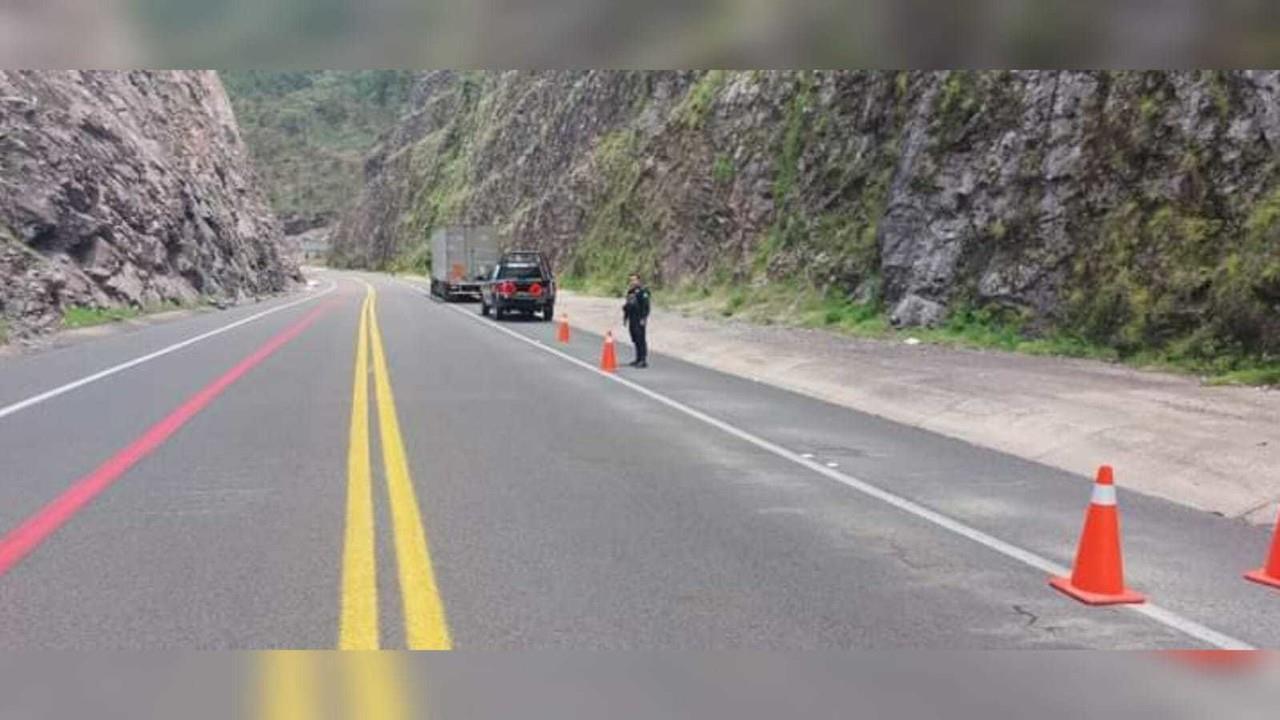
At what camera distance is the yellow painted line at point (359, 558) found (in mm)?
5395

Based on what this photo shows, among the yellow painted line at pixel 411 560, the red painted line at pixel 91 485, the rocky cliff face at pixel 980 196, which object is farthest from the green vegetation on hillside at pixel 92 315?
the yellow painted line at pixel 411 560

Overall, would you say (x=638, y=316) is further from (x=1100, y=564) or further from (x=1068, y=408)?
(x=1100, y=564)

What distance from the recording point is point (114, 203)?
39.3 metres

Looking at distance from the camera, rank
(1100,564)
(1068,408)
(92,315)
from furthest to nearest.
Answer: (92,315), (1068,408), (1100,564)

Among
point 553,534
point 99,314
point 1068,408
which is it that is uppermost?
point 1068,408

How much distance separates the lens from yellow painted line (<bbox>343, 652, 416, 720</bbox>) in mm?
4461

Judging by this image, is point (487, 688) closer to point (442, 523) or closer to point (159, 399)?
point (442, 523)

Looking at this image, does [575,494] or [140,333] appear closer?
[575,494]

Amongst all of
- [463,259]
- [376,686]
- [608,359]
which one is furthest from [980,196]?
[463,259]

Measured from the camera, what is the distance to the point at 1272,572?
6633mm

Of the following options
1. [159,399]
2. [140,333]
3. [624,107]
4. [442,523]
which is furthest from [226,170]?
[442,523]

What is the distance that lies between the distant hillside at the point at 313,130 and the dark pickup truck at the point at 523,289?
130m

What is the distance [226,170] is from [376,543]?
60391 mm

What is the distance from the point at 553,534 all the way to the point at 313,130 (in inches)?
7028
